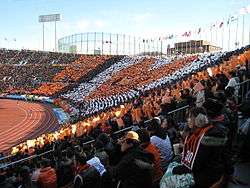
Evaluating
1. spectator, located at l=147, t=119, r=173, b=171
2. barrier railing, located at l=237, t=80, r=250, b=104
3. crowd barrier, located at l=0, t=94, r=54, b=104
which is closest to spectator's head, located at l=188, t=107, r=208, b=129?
spectator, located at l=147, t=119, r=173, b=171

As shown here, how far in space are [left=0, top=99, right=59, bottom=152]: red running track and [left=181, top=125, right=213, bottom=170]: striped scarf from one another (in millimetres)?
24424

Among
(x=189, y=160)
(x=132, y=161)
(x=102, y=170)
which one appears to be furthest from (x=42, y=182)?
(x=189, y=160)

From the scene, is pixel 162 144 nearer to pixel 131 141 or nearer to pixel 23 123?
pixel 131 141

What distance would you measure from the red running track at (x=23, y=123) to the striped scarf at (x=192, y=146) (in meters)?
24.4

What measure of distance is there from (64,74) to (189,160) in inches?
2918

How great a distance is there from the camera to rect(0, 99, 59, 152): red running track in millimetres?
34162

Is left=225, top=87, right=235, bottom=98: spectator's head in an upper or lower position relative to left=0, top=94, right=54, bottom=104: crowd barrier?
upper

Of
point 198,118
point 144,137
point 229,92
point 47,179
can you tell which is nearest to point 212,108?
point 198,118

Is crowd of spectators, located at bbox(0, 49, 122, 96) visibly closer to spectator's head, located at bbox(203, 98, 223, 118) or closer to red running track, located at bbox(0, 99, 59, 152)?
red running track, located at bbox(0, 99, 59, 152)

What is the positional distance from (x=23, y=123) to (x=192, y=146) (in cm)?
3882

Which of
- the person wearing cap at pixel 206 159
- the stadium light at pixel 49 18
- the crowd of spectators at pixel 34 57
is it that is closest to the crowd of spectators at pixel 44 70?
the crowd of spectators at pixel 34 57

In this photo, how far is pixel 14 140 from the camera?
33.5 meters

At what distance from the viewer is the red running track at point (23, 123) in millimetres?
34162

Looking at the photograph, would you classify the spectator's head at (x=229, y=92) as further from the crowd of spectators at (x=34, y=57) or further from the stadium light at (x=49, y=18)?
the stadium light at (x=49, y=18)
